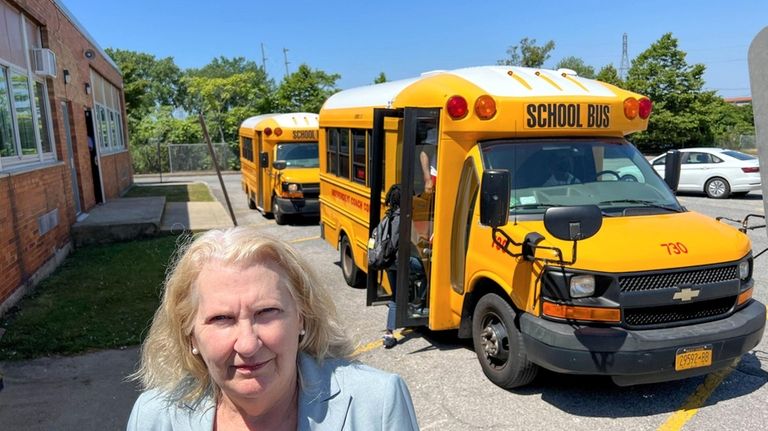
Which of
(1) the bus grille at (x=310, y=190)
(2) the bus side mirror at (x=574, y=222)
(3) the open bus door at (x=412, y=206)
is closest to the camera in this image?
(2) the bus side mirror at (x=574, y=222)

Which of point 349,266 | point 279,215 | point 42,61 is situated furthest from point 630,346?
point 279,215

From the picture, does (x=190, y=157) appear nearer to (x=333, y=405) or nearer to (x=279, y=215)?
(x=279, y=215)

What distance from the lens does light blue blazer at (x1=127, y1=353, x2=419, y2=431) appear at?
1.70 metres

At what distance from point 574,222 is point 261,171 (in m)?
11.4

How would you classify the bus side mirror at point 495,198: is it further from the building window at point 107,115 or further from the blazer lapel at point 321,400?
the building window at point 107,115

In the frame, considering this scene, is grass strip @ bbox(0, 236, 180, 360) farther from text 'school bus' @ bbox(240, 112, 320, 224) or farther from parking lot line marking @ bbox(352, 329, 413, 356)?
text 'school bus' @ bbox(240, 112, 320, 224)

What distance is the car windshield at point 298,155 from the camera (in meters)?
13.0

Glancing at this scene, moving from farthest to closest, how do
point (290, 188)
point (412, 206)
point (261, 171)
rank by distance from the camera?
point (261, 171) < point (290, 188) < point (412, 206)

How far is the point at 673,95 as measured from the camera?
32.9 m

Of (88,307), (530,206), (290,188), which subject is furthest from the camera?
(290,188)

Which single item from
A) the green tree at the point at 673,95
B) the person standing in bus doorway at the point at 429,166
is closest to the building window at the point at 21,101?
the person standing in bus doorway at the point at 429,166

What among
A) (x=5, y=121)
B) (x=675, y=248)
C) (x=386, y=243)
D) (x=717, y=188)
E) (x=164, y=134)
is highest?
(x=5, y=121)

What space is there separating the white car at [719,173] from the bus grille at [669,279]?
40.9 feet

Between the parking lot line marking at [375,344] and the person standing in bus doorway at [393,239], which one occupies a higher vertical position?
the person standing in bus doorway at [393,239]
